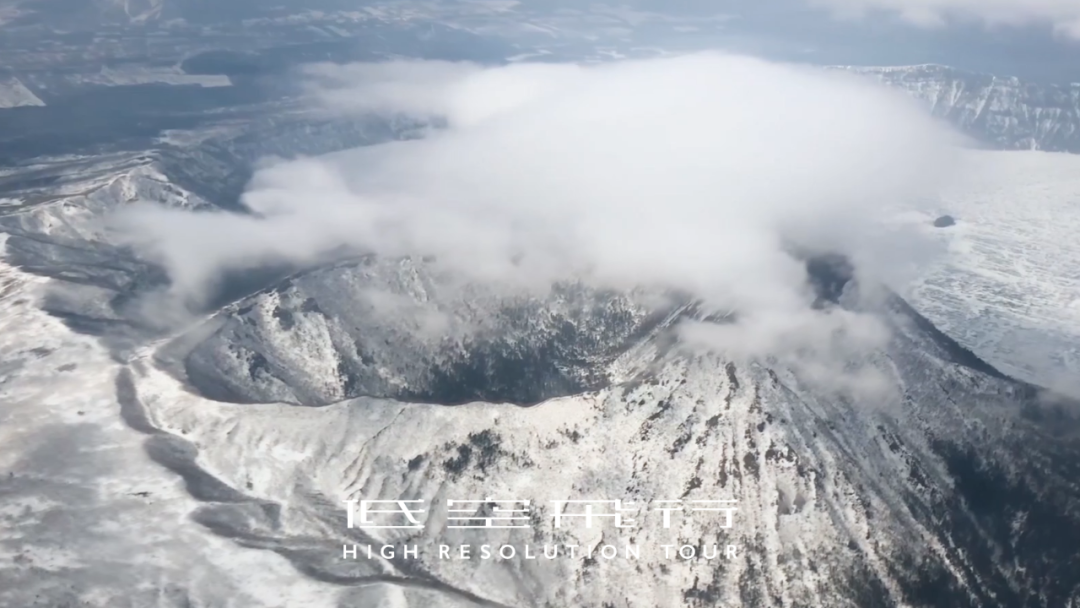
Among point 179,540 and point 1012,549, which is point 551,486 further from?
point 1012,549

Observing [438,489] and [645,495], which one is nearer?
[438,489]

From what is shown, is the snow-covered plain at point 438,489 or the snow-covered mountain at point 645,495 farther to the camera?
the snow-covered mountain at point 645,495

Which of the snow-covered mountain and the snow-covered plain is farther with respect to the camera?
the snow-covered mountain

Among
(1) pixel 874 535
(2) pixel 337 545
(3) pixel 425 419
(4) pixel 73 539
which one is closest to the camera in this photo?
(4) pixel 73 539

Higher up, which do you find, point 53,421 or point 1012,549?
point 53,421

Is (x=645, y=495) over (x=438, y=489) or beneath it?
over

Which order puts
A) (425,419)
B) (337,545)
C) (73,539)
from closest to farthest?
(73,539) < (337,545) < (425,419)

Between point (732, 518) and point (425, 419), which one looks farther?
point (425, 419)

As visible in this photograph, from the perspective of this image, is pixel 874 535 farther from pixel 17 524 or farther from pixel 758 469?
pixel 17 524

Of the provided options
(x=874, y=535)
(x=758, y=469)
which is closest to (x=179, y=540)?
(x=758, y=469)
